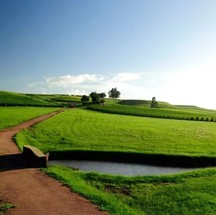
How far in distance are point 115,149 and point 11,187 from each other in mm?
16151

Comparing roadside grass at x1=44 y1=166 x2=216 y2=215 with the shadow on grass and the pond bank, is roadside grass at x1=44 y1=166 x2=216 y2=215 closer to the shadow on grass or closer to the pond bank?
the shadow on grass

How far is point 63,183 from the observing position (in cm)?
2080

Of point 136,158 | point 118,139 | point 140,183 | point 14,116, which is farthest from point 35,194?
point 14,116

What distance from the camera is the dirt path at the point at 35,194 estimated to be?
16.2m

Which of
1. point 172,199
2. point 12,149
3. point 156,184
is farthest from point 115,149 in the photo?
point 172,199

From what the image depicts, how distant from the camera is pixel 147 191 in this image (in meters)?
20.2

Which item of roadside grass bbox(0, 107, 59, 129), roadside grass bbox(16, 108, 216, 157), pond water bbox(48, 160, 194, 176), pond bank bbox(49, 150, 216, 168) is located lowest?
pond water bbox(48, 160, 194, 176)

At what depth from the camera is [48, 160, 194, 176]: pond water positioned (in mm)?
27922

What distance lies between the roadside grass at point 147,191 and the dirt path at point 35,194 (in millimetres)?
766

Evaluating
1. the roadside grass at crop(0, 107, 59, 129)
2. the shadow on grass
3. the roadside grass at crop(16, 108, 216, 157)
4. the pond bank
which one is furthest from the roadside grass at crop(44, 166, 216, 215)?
the roadside grass at crop(0, 107, 59, 129)

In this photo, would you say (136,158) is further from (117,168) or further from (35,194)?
(35,194)

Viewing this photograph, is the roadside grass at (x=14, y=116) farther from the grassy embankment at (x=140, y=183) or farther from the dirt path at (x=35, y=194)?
the dirt path at (x=35, y=194)

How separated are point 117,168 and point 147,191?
9.03 meters

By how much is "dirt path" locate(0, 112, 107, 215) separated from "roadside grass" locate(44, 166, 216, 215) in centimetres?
77
